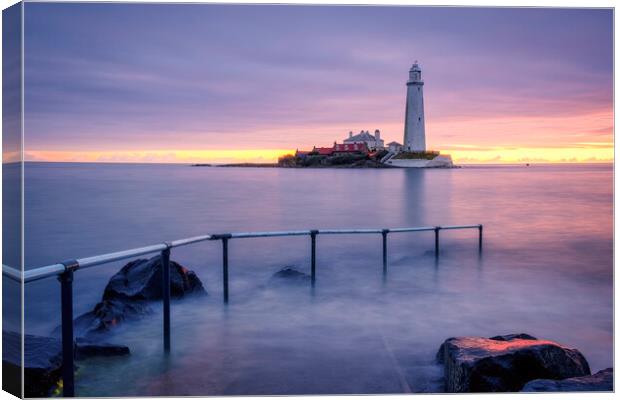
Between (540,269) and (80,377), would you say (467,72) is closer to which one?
(540,269)

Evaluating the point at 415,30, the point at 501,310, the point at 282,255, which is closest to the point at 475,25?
the point at 415,30

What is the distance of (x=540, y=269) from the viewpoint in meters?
6.23

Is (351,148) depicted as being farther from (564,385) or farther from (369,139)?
(564,385)

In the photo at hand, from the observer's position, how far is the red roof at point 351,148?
62.4 meters

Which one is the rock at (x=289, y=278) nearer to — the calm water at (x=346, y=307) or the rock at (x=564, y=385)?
the calm water at (x=346, y=307)

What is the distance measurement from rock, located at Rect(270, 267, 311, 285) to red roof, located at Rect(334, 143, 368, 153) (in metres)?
56.3

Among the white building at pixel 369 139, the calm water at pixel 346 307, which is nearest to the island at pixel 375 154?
the white building at pixel 369 139

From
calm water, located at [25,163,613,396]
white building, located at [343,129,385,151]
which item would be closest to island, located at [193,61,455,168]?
white building, located at [343,129,385,151]

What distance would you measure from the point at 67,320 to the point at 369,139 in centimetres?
6428

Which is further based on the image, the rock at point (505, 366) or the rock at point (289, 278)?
the rock at point (289, 278)

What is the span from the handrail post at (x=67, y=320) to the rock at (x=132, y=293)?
51.2 inches

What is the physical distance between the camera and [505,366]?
2.87m

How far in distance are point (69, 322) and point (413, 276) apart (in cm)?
397

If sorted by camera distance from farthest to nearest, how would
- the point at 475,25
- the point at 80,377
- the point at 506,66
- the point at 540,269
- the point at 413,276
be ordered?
1. the point at 540,269
2. the point at 413,276
3. the point at 506,66
4. the point at 475,25
5. the point at 80,377
